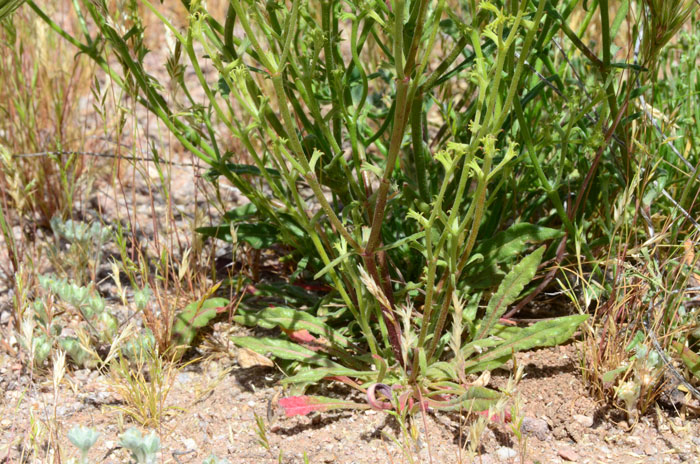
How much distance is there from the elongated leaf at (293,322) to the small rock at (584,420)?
0.62 metres

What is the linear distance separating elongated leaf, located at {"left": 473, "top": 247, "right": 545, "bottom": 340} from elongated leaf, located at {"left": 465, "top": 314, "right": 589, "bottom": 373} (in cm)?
6

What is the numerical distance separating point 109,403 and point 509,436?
106 centimetres

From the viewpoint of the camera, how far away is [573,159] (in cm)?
221

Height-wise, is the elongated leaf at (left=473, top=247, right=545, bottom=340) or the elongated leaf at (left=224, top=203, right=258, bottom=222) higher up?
the elongated leaf at (left=224, top=203, right=258, bottom=222)

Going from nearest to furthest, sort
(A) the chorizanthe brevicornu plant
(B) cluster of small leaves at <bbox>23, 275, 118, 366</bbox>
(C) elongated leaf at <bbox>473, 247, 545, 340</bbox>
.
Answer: (A) the chorizanthe brevicornu plant → (C) elongated leaf at <bbox>473, 247, 545, 340</bbox> → (B) cluster of small leaves at <bbox>23, 275, 118, 366</bbox>

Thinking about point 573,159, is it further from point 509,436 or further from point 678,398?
point 509,436

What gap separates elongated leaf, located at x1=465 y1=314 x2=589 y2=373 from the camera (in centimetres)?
183

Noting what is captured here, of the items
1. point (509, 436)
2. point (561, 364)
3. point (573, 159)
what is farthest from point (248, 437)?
point (573, 159)

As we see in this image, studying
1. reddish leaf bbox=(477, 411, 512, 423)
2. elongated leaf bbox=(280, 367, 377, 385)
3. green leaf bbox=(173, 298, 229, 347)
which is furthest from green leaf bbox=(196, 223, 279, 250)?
reddish leaf bbox=(477, 411, 512, 423)

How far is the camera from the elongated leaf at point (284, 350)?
1910 millimetres

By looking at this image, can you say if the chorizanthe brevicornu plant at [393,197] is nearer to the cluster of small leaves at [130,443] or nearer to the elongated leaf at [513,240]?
the elongated leaf at [513,240]

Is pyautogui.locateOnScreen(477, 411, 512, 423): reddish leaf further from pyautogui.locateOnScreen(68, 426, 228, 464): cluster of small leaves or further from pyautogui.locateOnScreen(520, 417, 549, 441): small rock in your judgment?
pyautogui.locateOnScreen(68, 426, 228, 464): cluster of small leaves

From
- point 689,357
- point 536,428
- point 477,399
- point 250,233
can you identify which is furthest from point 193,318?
point 689,357

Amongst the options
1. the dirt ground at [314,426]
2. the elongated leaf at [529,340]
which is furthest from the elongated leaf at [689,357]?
the elongated leaf at [529,340]
